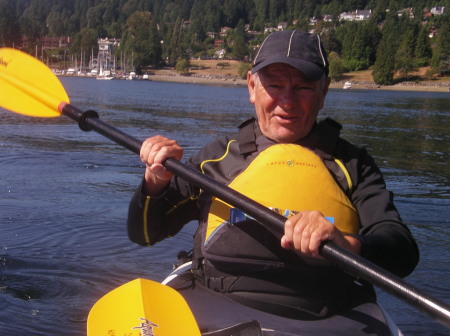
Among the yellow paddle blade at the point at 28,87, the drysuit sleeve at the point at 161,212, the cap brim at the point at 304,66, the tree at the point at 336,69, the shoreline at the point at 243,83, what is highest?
the cap brim at the point at 304,66

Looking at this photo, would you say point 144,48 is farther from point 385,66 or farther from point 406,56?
point 406,56

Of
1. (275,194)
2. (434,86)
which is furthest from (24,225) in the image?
(434,86)

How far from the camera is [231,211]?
98.1 inches

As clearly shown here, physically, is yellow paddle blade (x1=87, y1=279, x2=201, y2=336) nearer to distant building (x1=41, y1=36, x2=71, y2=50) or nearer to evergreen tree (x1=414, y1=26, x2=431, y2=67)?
evergreen tree (x1=414, y1=26, x2=431, y2=67)

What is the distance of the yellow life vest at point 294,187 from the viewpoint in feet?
7.78

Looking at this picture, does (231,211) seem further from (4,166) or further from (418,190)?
(4,166)

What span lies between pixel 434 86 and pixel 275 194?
77.3 m

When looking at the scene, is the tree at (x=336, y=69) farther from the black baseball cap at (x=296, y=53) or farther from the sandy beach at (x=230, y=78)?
the black baseball cap at (x=296, y=53)

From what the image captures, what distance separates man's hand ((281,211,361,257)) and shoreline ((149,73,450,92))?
7332 centimetres

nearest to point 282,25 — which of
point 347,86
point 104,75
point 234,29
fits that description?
point 234,29

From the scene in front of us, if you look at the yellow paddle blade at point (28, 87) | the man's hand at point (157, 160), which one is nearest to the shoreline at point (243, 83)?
the yellow paddle blade at point (28, 87)

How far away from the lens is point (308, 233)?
2004 mm

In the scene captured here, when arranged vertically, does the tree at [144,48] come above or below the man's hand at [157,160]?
below

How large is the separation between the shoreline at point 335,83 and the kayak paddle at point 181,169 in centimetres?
7163
